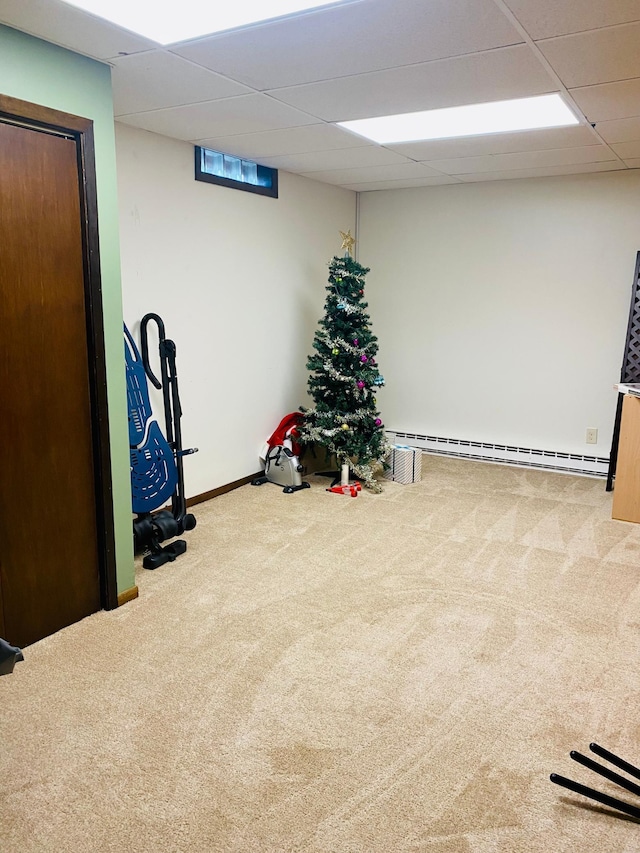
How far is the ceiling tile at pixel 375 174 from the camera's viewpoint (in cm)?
491

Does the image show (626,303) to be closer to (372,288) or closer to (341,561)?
(372,288)

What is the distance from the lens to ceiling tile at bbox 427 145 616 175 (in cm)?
430

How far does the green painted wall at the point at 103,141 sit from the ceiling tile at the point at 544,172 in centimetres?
316

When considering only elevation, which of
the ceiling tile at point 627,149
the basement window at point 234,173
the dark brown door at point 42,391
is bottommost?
the dark brown door at point 42,391

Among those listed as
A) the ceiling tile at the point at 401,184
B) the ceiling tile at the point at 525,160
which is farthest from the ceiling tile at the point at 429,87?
the ceiling tile at the point at 401,184

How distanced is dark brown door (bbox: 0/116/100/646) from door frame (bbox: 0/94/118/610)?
1.1 inches

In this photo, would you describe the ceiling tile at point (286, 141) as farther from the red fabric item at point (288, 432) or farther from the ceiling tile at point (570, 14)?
the red fabric item at point (288, 432)

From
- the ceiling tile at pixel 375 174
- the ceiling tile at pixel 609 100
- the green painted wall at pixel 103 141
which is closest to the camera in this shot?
the green painted wall at pixel 103 141

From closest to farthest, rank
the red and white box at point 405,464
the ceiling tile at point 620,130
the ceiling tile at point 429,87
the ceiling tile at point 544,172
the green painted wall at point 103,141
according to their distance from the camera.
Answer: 1. the green painted wall at point 103,141
2. the ceiling tile at point 429,87
3. the ceiling tile at point 620,130
4. the ceiling tile at point 544,172
5. the red and white box at point 405,464

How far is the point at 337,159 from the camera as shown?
464cm

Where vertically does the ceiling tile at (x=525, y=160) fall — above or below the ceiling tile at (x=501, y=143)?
above

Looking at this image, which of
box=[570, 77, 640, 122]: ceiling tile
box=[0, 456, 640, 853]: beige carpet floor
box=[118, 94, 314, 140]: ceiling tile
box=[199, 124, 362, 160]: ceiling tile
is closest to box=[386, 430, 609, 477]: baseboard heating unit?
box=[0, 456, 640, 853]: beige carpet floor

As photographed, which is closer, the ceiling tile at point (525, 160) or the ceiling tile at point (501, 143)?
the ceiling tile at point (501, 143)

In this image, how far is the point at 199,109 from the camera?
341cm
